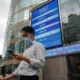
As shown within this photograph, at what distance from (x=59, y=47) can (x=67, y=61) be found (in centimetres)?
61

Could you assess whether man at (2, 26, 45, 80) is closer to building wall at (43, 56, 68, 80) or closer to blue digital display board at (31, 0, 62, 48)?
building wall at (43, 56, 68, 80)

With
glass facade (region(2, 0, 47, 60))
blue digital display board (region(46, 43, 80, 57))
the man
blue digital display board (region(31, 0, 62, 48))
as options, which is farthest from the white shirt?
glass facade (region(2, 0, 47, 60))

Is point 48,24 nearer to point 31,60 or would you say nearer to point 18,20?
point 31,60

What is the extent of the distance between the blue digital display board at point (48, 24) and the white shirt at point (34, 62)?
280 cm

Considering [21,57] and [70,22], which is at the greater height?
[70,22]

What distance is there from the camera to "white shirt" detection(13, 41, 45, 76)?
7.34 ft

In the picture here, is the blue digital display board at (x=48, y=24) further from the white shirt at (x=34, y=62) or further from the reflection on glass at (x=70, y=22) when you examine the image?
the white shirt at (x=34, y=62)

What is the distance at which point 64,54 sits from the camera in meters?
4.92

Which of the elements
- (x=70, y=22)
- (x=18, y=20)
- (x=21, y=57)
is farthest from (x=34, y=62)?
(x=18, y=20)

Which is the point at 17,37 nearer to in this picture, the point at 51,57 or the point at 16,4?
the point at 16,4

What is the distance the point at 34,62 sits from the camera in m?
2.21

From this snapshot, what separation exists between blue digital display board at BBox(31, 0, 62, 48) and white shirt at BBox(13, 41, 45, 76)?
2802 mm

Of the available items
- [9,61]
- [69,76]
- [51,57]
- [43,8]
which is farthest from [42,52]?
[9,61]

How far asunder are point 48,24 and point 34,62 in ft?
11.4
